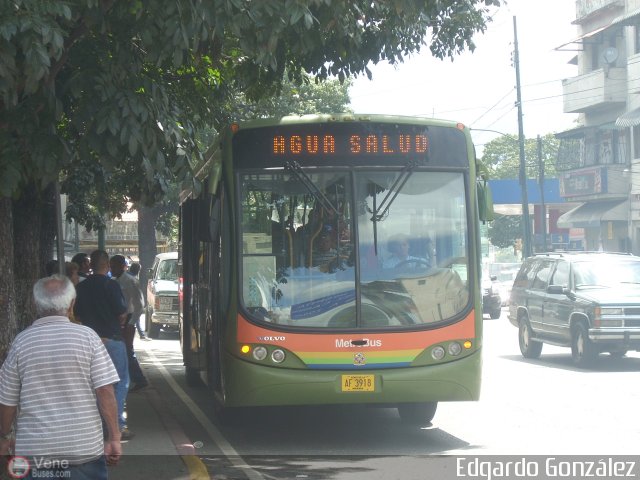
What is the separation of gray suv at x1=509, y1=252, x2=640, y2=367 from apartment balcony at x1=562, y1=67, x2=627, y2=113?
88.9 feet

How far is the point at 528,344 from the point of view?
20984mm

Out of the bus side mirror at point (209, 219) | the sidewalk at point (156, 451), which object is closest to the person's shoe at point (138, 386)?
the sidewalk at point (156, 451)

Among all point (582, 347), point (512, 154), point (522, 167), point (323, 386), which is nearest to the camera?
A: point (323, 386)

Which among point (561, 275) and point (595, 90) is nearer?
point (561, 275)

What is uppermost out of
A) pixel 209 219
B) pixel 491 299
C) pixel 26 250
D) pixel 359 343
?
pixel 209 219

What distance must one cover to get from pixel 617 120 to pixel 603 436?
3444 centimetres

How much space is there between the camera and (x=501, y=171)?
10056 centimetres

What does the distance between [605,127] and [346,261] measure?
3979 cm

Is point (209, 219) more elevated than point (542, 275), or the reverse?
point (209, 219)

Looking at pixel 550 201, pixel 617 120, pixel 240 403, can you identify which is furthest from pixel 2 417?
Answer: pixel 550 201

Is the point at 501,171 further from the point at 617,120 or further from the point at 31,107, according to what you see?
the point at 31,107

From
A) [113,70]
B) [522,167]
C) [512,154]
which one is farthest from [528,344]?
[512,154]

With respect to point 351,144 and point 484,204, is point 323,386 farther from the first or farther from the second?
point 484,204

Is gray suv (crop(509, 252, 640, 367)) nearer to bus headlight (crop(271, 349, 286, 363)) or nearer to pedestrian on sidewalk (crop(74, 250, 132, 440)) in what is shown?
bus headlight (crop(271, 349, 286, 363))
